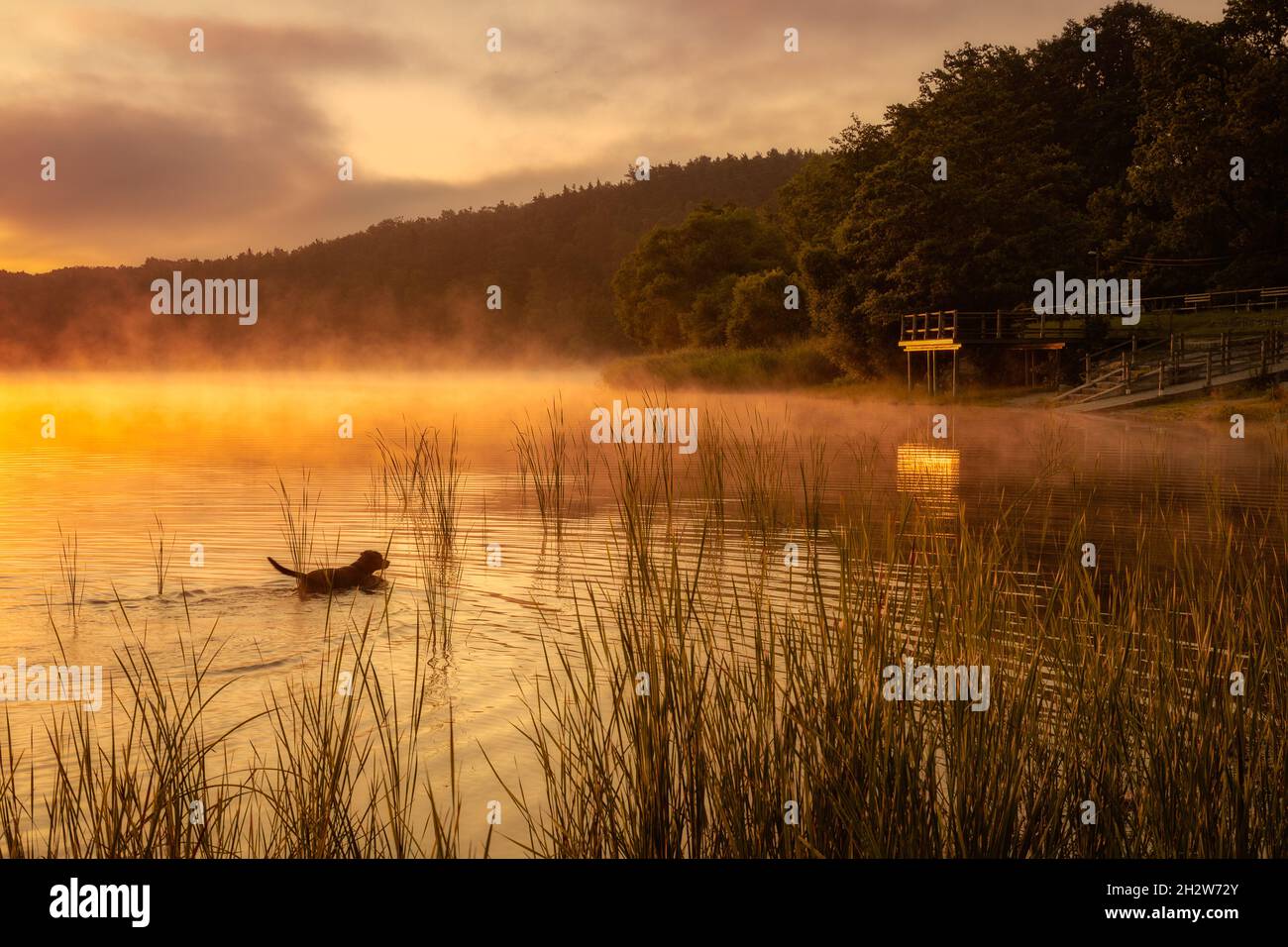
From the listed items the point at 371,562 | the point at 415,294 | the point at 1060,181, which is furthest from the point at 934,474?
the point at 415,294

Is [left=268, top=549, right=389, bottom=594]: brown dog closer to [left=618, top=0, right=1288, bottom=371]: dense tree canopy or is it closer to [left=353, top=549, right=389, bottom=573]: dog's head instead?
[left=353, top=549, right=389, bottom=573]: dog's head

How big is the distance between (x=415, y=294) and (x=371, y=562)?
118886 mm

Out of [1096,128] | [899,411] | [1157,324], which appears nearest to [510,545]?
[899,411]

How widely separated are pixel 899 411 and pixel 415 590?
28.1m

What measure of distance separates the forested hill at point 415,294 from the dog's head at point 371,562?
98462 mm

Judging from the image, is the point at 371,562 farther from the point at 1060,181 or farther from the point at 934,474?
the point at 1060,181

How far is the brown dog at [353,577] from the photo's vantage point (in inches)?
351

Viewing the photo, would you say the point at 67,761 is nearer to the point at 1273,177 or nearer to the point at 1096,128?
the point at 1273,177

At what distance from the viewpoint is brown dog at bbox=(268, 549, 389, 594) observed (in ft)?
29.2

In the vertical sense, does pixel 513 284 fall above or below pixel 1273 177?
above

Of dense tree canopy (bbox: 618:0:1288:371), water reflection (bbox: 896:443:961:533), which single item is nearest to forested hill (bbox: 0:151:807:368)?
dense tree canopy (bbox: 618:0:1288:371)

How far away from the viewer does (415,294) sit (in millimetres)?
124625

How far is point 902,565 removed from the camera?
32.7 feet
